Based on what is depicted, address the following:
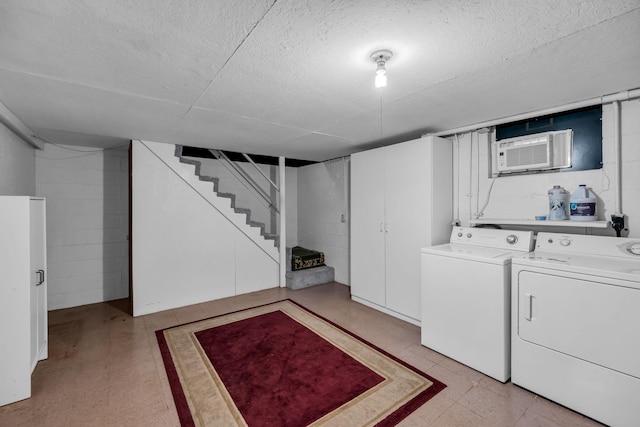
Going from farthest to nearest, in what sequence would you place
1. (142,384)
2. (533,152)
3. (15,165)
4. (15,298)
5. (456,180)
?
(456,180)
(15,165)
(533,152)
(142,384)
(15,298)

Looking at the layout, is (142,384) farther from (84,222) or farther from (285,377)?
(84,222)

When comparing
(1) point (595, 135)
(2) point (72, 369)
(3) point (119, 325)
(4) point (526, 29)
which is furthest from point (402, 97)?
(3) point (119, 325)

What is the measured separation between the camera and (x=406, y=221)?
324cm

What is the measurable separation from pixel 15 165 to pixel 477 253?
477 cm

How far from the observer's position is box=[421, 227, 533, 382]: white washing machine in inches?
85.4

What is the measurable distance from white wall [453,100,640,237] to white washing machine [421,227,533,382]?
361 millimetres

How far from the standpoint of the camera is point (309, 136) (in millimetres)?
3412

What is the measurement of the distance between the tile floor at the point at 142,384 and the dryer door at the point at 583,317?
1.46 ft

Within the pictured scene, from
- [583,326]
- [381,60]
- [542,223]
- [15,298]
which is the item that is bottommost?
[583,326]

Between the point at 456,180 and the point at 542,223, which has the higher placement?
the point at 456,180

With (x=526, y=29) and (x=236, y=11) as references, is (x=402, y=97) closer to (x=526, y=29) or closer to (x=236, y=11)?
(x=526, y=29)

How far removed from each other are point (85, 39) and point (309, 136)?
7.49ft

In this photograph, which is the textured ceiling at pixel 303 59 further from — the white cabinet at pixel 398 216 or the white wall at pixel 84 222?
the white wall at pixel 84 222

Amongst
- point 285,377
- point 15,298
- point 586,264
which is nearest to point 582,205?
point 586,264
